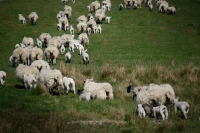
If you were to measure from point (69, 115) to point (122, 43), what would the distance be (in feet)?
81.4

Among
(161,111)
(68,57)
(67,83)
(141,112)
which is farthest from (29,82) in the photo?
(68,57)

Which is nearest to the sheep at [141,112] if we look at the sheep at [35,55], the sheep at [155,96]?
the sheep at [155,96]

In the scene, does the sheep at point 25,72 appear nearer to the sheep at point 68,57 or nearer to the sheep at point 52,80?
the sheep at point 52,80

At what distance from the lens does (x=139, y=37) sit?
43.6 m

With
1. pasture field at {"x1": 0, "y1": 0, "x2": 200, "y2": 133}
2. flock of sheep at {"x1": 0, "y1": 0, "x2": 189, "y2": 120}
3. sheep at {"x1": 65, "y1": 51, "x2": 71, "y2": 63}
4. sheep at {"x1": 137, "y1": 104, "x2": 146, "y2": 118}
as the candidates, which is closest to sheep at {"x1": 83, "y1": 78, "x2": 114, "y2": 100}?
flock of sheep at {"x1": 0, "y1": 0, "x2": 189, "y2": 120}

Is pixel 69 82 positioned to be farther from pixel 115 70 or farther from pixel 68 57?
pixel 68 57

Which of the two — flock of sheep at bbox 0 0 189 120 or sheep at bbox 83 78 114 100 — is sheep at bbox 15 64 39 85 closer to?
flock of sheep at bbox 0 0 189 120

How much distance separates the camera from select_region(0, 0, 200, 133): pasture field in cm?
1560

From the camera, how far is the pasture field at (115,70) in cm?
1560

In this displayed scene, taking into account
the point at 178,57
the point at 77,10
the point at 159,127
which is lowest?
the point at 159,127

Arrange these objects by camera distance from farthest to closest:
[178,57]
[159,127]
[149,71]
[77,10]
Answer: [77,10], [178,57], [149,71], [159,127]

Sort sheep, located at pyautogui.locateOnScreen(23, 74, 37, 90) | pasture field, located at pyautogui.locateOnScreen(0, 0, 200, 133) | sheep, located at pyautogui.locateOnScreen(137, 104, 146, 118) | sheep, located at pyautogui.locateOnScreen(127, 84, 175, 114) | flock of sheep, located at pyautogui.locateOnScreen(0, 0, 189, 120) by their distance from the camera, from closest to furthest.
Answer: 1. pasture field, located at pyautogui.locateOnScreen(0, 0, 200, 133)
2. sheep, located at pyautogui.locateOnScreen(137, 104, 146, 118)
3. flock of sheep, located at pyautogui.locateOnScreen(0, 0, 189, 120)
4. sheep, located at pyautogui.locateOnScreen(127, 84, 175, 114)
5. sheep, located at pyautogui.locateOnScreen(23, 74, 37, 90)

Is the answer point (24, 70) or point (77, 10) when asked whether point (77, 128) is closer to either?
point (24, 70)

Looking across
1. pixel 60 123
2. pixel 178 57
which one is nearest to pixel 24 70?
pixel 60 123
